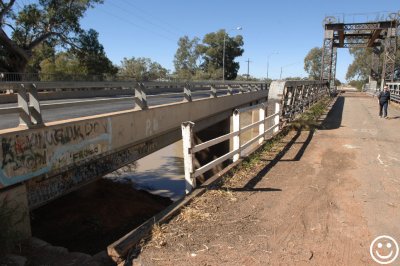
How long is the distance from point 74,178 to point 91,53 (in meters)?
32.9

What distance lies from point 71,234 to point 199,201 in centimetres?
631

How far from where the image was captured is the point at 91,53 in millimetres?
37219

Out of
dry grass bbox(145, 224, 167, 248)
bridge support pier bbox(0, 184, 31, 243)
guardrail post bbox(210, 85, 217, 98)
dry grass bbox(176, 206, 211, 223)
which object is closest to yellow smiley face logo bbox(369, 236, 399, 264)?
dry grass bbox(176, 206, 211, 223)

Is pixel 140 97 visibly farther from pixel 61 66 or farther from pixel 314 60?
pixel 314 60

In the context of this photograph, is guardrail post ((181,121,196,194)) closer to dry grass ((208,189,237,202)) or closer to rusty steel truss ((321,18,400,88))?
dry grass ((208,189,237,202))

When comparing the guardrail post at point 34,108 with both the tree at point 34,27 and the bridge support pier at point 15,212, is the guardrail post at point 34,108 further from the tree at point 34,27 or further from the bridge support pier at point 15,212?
the tree at point 34,27

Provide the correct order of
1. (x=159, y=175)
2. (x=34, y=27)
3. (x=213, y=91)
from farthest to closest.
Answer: (x=34, y=27)
(x=159, y=175)
(x=213, y=91)

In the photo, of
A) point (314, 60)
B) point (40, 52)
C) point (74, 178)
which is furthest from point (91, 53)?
point (314, 60)

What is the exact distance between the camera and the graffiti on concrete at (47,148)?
518cm

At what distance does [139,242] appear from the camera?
15.6 ft

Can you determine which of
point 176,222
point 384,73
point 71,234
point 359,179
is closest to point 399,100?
point 384,73

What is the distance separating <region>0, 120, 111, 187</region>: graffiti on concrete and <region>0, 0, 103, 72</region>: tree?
27774mm

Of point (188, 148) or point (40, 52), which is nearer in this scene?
point (188, 148)

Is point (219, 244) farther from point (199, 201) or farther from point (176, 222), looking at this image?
point (199, 201)
